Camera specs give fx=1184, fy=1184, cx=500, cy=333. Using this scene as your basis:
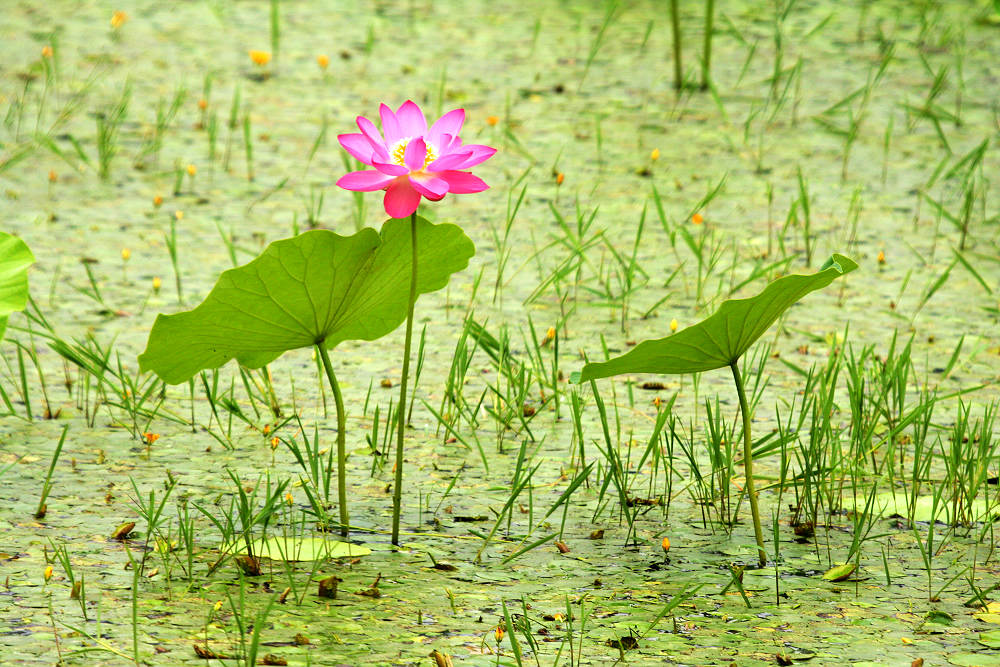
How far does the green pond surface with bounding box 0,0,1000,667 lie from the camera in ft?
5.10

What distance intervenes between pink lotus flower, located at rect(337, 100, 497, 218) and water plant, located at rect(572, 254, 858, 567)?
1.01 feet

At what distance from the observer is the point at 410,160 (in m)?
1.53

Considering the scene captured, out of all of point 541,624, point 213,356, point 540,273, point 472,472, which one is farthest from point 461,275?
point 541,624

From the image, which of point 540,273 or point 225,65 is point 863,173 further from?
point 225,65

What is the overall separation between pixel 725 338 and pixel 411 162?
1.58 feet

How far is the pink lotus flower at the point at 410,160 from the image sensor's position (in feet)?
5.00

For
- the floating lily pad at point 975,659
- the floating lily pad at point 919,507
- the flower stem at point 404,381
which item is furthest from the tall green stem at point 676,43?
the floating lily pad at point 975,659

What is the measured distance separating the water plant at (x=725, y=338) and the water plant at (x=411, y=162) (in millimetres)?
295

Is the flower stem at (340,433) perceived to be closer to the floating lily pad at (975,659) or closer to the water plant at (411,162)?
the water plant at (411,162)

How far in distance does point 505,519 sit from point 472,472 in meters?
0.17

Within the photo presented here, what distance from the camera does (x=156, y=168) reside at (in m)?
3.27

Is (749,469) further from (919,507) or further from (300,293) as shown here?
(300,293)

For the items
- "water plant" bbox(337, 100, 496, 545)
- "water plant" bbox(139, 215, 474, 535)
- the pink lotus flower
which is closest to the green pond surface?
"water plant" bbox(139, 215, 474, 535)

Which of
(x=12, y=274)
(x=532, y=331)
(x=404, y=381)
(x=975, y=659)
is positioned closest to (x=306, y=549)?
(x=404, y=381)
